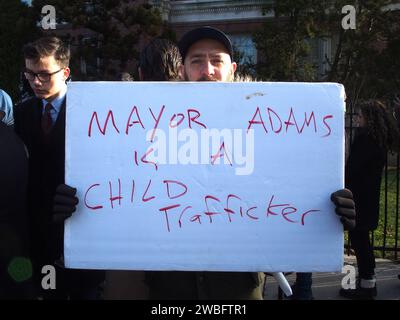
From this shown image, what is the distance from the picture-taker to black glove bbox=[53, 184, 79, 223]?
69.2 inches

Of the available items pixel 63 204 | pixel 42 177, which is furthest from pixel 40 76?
pixel 63 204

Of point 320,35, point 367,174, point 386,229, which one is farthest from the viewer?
point 320,35

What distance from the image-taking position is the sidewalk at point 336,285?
4277mm

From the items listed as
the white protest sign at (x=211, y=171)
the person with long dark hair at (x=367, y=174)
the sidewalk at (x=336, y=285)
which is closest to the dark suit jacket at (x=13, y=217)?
the white protest sign at (x=211, y=171)

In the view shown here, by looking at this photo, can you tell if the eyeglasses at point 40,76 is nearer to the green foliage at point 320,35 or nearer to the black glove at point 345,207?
the black glove at point 345,207

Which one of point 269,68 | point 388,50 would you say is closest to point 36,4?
point 269,68

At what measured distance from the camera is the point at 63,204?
5.78ft

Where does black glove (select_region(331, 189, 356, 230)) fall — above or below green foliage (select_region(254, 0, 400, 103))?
below

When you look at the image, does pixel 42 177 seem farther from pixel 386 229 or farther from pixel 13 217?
pixel 386 229

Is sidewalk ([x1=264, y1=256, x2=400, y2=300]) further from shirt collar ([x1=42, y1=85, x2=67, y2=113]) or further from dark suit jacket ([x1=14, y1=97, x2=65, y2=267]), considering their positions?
shirt collar ([x1=42, y1=85, x2=67, y2=113])

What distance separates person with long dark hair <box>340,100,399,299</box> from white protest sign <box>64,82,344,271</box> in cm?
255

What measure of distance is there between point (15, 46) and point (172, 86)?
1391 centimetres

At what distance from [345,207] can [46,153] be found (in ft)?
4.62

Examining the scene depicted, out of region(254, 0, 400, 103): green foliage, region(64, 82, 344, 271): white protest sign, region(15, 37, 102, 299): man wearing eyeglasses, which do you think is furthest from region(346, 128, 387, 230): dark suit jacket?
region(254, 0, 400, 103): green foliage
